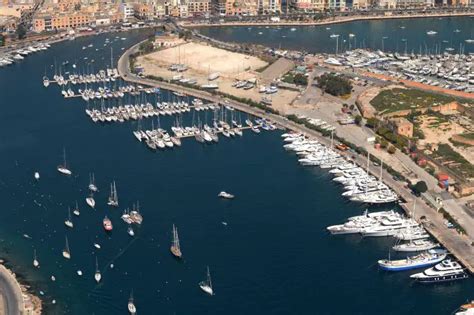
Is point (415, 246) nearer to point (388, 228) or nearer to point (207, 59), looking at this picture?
point (388, 228)

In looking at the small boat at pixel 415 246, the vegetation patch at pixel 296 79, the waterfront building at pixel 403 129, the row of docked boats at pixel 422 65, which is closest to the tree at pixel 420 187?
the small boat at pixel 415 246

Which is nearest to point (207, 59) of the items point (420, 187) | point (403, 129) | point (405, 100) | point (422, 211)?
point (405, 100)

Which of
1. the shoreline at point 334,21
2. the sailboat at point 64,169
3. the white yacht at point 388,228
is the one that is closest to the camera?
the white yacht at point 388,228

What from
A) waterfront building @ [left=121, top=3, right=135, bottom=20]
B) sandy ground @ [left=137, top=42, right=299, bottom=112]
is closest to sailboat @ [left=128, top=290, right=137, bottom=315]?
sandy ground @ [left=137, top=42, right=299, bottom=112]

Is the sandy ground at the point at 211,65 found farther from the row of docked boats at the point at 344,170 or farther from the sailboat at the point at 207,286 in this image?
the sailboat at the point at 207,286

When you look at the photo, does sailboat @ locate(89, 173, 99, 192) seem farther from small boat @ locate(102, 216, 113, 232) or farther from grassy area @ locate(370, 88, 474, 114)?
grassy area @ locate(370, 88, 474, 114)

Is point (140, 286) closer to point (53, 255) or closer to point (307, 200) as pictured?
point (53, 255)

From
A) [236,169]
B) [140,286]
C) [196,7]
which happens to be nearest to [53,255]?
[140,286]
